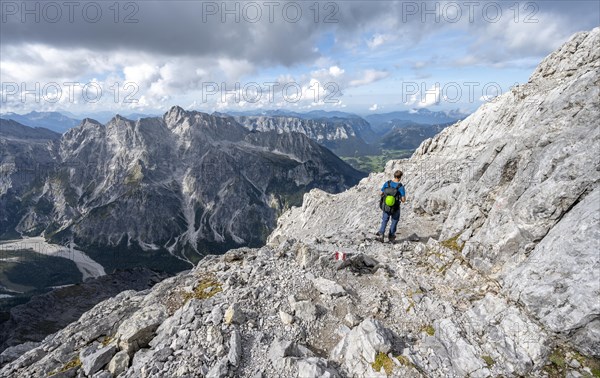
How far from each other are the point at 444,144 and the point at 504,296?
2147 inches

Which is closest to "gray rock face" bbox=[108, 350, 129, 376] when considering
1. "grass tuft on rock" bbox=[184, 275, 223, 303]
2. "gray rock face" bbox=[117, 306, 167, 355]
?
"gray rock face" bbox=[117, 306, 167, 355]

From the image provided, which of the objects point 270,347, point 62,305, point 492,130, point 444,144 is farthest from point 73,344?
point 62,305

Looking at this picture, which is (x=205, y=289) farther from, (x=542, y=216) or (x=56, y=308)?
(x=56, y=308)

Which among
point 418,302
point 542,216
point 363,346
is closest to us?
point 363,346

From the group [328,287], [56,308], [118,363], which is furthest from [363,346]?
[56,308]

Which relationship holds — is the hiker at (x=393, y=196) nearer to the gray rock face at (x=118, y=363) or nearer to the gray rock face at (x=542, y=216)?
the gray rock face at (x=542, y=216)

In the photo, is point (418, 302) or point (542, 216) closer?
point (418, 302)

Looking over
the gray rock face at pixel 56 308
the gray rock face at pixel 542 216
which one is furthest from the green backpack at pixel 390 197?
the gray rock face at pixel 56 308

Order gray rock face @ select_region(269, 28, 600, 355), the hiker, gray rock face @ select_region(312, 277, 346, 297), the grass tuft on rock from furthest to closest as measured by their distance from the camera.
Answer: the hiker
the grass tuft on rock
gray rock face @ select_region(312, 277, 346, 297)
gray rock face @ select_region(269, 28, 600, 355)

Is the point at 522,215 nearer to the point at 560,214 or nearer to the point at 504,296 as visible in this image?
the point at 560,214

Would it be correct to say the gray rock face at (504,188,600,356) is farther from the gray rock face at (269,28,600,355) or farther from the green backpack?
the green backpack

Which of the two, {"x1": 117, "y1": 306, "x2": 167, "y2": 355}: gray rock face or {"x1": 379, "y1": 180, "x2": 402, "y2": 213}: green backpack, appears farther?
{"x1": 379, "y1": 180, "x2": 402, "y2": 213}: green backpack

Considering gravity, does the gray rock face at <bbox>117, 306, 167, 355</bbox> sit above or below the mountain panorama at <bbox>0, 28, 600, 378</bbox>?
below

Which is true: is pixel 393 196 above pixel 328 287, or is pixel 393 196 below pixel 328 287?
above
